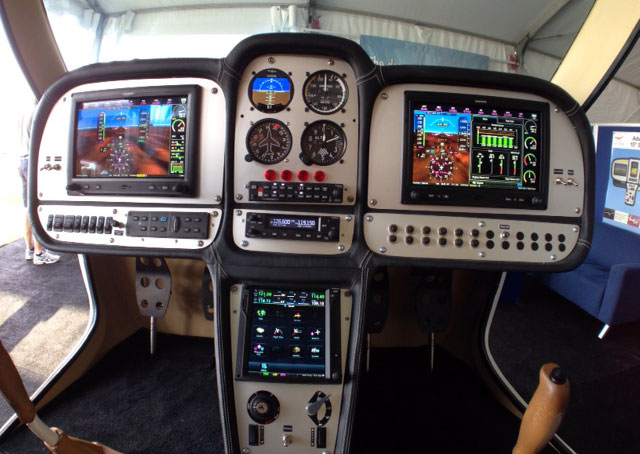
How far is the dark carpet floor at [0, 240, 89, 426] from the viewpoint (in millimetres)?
1990

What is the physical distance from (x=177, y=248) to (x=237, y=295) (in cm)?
26

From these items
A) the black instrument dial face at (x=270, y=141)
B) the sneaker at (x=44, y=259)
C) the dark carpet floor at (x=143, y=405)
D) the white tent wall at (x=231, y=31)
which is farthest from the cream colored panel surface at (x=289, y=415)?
the white tent wall at (x=231, y=31)

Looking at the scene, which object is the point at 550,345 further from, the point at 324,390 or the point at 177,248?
the point at 177,248

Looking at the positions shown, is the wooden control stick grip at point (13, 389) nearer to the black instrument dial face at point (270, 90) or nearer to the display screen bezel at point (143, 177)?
the display screen bezel at point (143, 177)

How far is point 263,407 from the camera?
1.17 metres

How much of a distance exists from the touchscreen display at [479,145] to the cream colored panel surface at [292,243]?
0.34 meters

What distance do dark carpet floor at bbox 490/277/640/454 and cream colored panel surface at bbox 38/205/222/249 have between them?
178cm

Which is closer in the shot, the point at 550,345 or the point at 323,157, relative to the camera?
the point at 323,157

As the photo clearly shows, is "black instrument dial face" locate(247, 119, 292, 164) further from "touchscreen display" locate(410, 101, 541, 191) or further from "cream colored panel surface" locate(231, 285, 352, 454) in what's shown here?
"cream colored panel surface" locate(231, 285, 352, 454)

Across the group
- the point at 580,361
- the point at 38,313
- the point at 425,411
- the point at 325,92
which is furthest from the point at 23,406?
the point at 580,361

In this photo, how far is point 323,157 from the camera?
1215 mm

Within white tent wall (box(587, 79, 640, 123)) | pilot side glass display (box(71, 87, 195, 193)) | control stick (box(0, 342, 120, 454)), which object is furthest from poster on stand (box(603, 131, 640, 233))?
white tent wall (box(587, 79, 640, 123))

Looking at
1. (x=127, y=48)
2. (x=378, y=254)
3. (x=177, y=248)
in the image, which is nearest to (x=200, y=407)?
(x=177, y=248)

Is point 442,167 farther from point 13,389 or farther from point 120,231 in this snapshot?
point 13,389
